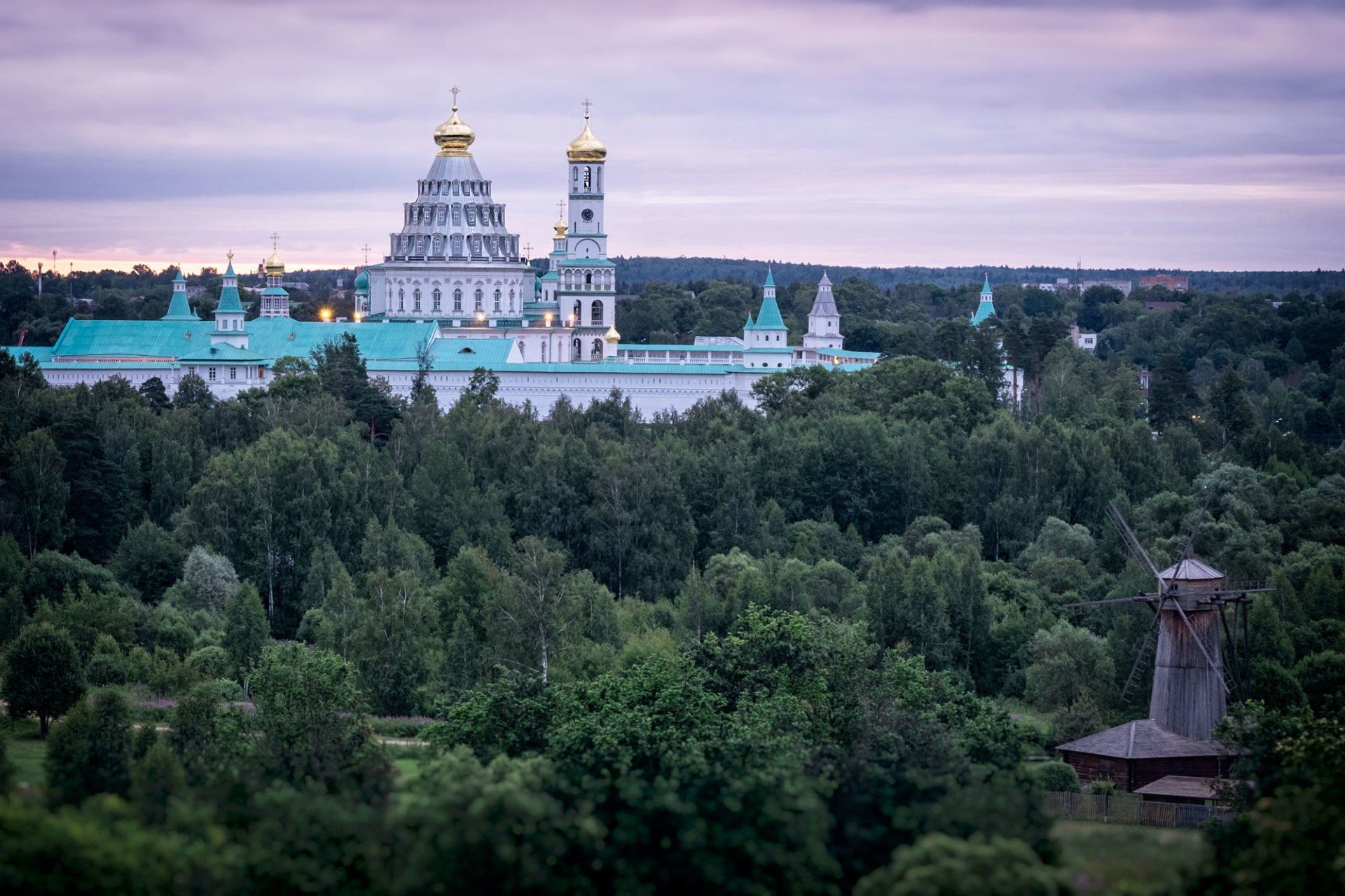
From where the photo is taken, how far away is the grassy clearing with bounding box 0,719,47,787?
2070 centimetres

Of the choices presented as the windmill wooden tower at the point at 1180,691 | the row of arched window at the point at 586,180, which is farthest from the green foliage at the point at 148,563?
the row of arched window at the point at 586,180

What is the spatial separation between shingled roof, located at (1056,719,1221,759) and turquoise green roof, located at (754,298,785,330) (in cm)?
4929

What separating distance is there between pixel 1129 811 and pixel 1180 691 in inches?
182

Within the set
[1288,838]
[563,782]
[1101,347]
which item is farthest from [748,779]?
[1101,347]

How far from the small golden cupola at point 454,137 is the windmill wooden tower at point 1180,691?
2349 inches

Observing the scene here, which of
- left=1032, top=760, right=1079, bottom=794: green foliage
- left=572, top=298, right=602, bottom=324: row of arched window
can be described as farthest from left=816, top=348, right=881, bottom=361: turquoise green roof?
left=1032, top=760, right=1079, bottom=794: green foliage

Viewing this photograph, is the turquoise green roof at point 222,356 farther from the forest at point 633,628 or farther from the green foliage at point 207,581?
the green foliage at point 207,581

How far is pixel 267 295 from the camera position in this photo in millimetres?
82125

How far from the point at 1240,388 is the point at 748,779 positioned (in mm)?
51372

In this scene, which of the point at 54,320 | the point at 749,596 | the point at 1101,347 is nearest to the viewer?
the point at 749,596

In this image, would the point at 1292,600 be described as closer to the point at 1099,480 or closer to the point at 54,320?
the point at 1099,480

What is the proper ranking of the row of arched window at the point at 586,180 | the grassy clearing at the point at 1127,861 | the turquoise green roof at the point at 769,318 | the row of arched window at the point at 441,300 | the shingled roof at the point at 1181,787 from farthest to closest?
1. the row of arched window at the point at 441,300
2. the row of arched window at the point at 586,180
3. the turquoise green roof at the point at 769,318
4. the shingled roof at the point at 1181,787
5. the grassy clearing at the point at 1127,861

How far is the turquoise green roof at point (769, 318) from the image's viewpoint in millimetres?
77375

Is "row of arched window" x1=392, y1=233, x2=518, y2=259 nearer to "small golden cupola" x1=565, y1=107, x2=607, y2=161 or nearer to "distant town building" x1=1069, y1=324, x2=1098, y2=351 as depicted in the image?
"small golden cupola" x1=565, y1=107, x2=607, y2=161
